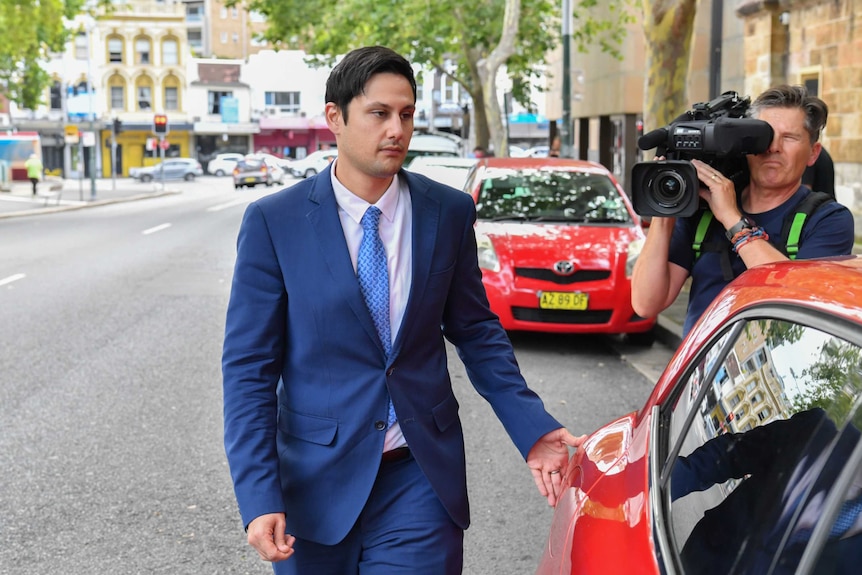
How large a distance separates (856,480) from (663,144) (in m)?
2.10

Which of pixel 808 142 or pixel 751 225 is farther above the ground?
pixel 808 142

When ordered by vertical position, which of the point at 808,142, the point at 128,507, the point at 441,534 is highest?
the point at 808,142

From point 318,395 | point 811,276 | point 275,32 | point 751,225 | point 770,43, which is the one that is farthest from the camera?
point 275,32

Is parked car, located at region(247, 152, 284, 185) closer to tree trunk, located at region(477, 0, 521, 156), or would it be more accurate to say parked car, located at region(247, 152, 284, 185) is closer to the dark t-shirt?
tree trunk, located at region(477, 0, 521, 156)

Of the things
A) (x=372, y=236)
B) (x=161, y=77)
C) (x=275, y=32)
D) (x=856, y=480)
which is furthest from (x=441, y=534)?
(x=161, y=77)

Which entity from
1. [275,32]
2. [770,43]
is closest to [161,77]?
[275,32]

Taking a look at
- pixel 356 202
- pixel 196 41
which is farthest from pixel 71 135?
pixel 196 41

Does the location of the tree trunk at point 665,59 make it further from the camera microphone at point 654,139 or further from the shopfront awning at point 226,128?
the shopfront awning at point 226,128

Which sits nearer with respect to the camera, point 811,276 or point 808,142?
point 811,276

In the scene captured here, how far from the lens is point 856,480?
1.45 meters

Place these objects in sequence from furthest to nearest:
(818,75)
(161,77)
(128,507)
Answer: (161,77) → (818,75) → (128,507)

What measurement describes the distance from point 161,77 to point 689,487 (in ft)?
270

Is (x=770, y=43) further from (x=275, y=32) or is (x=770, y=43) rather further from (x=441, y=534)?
(x=275, y=32)

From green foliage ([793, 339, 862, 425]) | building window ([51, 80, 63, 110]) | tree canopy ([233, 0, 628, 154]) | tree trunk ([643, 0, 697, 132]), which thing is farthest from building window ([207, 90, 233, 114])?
green foliage ([793, 339, 862, 425])
